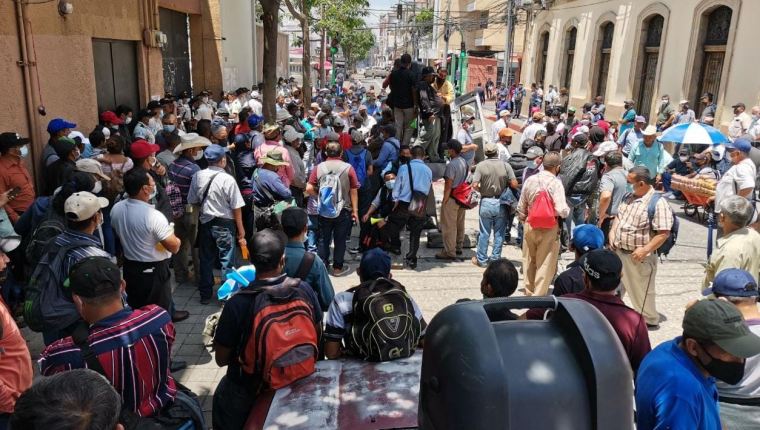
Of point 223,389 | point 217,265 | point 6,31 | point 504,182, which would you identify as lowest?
point 217,265

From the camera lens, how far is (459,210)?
7.95 m

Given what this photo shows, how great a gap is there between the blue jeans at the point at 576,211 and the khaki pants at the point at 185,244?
15.7 feet

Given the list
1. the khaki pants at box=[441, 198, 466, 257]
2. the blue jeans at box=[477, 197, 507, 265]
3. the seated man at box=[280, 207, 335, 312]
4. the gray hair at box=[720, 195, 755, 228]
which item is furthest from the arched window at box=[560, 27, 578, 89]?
the seated man at box=[280, 207, 335, 312]

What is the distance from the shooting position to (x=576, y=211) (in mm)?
7930

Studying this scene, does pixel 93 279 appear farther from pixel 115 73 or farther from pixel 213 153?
pixel 115 73

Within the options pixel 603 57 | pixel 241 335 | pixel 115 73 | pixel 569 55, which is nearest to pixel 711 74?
pixel 603 57

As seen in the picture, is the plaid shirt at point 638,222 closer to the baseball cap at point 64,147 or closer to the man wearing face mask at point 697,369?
the man wearing face mask at point 697,369

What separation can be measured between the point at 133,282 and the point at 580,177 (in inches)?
219

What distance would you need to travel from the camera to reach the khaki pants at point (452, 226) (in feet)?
25.8

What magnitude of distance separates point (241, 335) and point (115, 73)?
9.56 m

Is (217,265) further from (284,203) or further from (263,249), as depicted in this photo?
(263,249)

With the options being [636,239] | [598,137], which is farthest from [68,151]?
[598,137]

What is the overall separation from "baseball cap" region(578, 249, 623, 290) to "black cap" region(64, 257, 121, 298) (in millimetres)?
2587

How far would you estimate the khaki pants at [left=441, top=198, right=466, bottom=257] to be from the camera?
7852 mm
